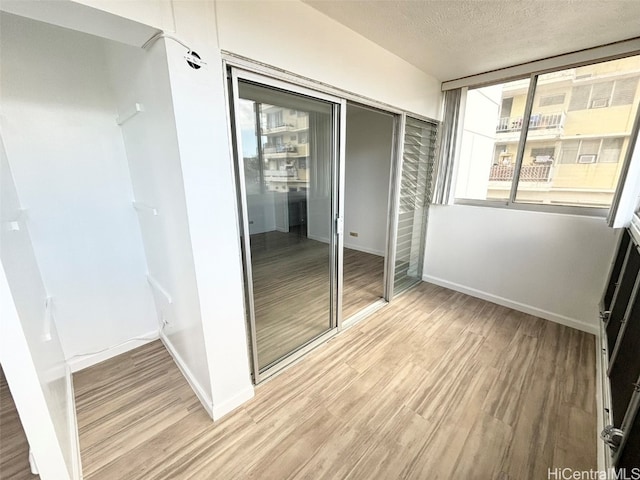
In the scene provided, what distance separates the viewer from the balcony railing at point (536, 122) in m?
2.45

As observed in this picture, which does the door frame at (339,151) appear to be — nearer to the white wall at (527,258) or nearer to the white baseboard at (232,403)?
the white baseboard at (232,403)

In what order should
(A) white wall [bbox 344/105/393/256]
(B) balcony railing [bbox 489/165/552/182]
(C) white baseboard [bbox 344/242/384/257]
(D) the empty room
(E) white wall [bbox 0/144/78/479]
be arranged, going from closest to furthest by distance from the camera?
1. (E) white wall [bbox 0/144/78/479]
2. (D) the empty room
3. (B) balcony railing [bbox 489/165/552/182]
4. (A) white wall [bbox 344/105/393/256]
5. (C) white baseboard [bbox 344/242/384/257]

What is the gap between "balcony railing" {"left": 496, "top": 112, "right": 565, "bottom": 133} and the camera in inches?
96.6

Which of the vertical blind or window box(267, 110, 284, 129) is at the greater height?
window box(267, 110, 284, 129)

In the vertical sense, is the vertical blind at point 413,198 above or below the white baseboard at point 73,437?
above

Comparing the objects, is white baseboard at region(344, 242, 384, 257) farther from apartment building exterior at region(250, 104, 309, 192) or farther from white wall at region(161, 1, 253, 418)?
white wall at region(161, 1, 253, 418)

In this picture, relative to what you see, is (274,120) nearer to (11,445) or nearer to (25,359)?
(25,359)

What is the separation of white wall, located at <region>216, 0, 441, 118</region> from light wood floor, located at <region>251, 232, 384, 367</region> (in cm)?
112

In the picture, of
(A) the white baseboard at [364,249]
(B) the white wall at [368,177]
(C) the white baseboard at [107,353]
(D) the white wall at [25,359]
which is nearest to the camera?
(D) the white wall at [25,359]

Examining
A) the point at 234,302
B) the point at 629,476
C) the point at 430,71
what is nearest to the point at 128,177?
the point at 234,302

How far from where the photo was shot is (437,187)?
3141mm

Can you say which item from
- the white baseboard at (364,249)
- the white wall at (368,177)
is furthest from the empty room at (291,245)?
the white baseboard at (364,249)

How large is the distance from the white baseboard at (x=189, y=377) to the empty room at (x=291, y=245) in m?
0.02

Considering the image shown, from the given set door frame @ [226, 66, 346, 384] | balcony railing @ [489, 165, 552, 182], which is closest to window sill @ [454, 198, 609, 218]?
balcony railing @ [489, 165, 552, 182]
